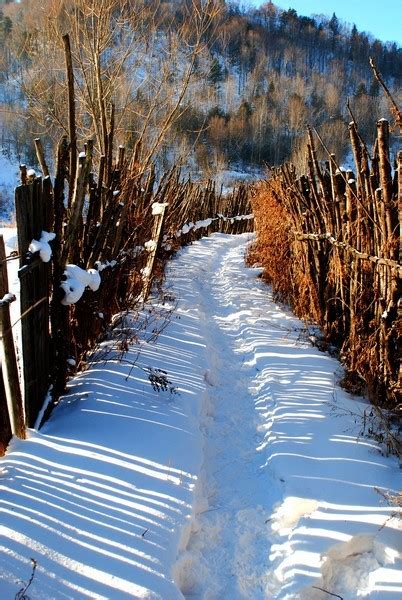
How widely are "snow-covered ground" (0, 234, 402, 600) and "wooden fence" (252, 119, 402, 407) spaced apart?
0.44 metres

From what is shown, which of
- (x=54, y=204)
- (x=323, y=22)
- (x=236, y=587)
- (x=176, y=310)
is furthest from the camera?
(x=323, y=22)

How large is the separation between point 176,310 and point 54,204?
300cm

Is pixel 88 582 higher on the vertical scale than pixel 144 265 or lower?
lower

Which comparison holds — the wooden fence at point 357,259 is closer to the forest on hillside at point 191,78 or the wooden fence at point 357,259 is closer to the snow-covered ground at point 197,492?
the snow-covered ground at point 197,492

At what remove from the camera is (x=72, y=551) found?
1.81 m

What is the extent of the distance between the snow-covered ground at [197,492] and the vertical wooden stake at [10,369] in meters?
0.11

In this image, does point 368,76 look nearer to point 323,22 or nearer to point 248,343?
point 323,22

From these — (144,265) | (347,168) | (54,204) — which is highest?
(347,168)

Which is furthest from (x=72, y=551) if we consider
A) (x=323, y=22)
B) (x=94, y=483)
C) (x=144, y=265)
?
(x=323, y=22)

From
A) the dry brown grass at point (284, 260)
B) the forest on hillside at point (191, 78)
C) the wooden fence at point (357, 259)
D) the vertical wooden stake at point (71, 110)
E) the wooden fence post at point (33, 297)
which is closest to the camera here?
the wooden fence post at point (33, 297)

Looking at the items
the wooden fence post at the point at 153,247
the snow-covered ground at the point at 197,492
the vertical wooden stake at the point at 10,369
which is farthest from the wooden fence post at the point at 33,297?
the wooden fence post at the point at 153,247

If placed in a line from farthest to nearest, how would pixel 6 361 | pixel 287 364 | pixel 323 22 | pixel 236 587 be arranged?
pixel 323 22
pixel 287 364
pixel 6 361
pixel 236 587

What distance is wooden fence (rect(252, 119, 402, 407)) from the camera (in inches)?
119

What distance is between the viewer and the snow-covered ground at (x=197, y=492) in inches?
72.5
